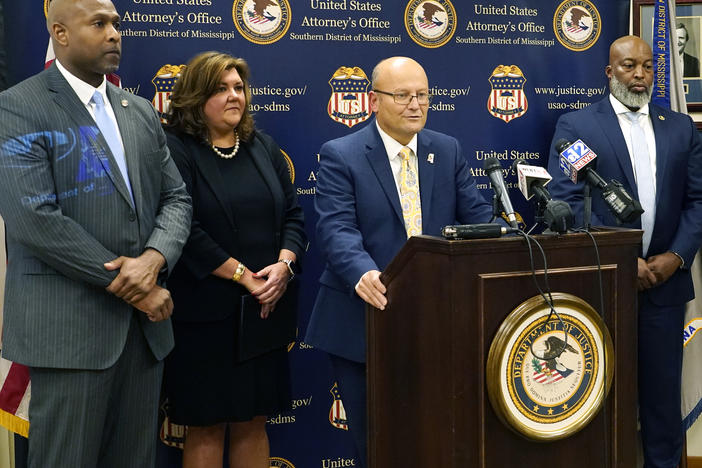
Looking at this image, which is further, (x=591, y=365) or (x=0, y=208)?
(x=0, y=208)

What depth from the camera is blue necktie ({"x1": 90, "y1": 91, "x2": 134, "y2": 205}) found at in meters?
2.70

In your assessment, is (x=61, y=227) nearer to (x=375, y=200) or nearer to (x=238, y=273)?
(x=238, y=273)

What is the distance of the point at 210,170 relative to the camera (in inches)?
128

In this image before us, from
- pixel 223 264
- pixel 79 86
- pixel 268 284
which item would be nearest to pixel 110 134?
pixel 79 86

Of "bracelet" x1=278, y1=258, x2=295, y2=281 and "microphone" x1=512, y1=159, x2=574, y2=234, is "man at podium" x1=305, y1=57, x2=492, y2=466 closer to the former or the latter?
"bracelet" x1=278, y1=258, x2=295, y2=281

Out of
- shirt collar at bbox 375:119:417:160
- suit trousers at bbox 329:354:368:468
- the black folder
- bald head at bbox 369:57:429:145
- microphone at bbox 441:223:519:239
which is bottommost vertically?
suit trousers at bbox 329:354:368:468

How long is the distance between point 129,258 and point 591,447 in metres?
1.53

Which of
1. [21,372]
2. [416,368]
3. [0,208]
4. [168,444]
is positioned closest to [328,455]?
[168,444]

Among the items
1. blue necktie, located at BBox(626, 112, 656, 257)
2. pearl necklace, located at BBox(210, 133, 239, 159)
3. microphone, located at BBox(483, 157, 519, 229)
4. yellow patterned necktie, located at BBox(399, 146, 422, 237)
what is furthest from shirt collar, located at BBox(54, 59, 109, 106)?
blue necktie, located at BBox(626, 112, 656, 257)

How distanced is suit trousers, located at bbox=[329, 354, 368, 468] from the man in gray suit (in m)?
0.67

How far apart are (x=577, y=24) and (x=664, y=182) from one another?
40.9 inches

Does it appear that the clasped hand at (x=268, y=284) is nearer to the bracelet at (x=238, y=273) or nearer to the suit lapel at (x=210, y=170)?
the bracelet at (x=238, y=273)

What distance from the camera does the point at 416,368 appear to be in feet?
7.83

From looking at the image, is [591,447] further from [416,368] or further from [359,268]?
[359,268]
